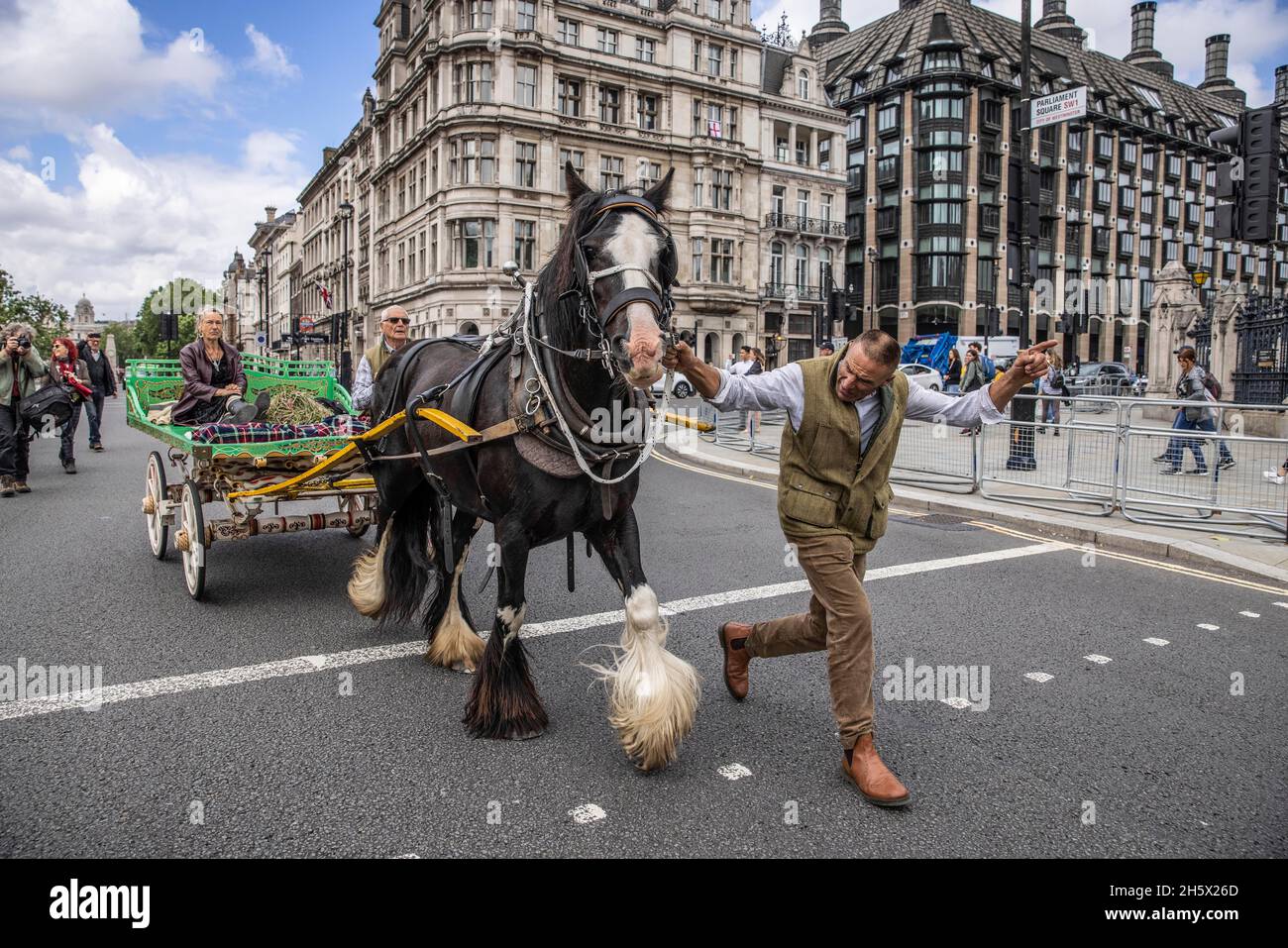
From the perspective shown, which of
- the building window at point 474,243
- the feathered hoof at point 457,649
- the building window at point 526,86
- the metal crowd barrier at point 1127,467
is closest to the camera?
the feathered hoof at point 457,649

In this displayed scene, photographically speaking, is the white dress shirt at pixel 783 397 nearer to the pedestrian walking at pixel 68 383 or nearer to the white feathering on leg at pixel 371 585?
the white feathering on leg at pixel 371 585

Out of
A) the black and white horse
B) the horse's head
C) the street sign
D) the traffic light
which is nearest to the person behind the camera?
the horse's head

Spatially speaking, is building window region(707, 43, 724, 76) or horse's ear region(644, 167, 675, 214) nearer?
horse's ear region(644, 167, 675, 214)

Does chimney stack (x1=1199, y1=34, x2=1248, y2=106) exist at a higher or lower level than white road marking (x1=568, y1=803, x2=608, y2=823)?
higher

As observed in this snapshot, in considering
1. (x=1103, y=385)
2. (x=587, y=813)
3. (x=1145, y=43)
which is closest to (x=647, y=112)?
(x=1103, y=385)

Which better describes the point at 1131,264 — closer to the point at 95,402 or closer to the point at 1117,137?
the point at 1117,137

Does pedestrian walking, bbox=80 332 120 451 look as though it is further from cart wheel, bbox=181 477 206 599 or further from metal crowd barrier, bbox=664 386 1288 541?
metal crowd barrier, bbox=664 386 1288 541

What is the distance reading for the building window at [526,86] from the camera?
153 feet

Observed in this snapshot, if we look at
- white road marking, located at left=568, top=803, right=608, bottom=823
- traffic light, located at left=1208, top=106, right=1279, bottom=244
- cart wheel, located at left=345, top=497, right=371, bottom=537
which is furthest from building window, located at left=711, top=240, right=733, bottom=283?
white road marking, located at left=568, top=803, right=608, bottom=823

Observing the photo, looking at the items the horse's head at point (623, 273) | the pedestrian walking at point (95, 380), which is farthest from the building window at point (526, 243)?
the horse's head at point (623, 273)

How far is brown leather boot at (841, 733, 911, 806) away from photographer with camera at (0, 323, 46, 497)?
11654 mm

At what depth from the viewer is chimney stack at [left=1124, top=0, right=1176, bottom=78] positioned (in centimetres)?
8456

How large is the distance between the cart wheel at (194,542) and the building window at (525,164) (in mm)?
43774

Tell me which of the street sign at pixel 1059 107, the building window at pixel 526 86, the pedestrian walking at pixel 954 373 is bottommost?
the pedestrian walking at pixel 954 373
